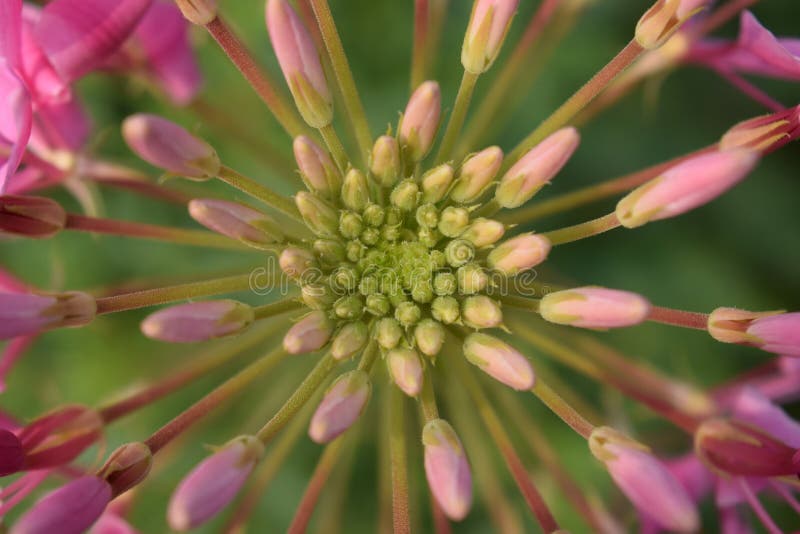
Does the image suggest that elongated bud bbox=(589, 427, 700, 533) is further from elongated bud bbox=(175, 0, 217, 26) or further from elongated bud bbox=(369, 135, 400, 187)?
elongated bud bbox=(175, 0, 217, 26)

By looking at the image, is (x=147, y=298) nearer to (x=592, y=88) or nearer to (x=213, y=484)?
(x=213, y=484)

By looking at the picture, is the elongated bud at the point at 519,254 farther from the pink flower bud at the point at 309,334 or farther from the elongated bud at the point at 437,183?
the pink flower bud at the point at 309,334

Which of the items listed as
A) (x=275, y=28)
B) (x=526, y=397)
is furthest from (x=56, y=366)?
(x=275, y=28)

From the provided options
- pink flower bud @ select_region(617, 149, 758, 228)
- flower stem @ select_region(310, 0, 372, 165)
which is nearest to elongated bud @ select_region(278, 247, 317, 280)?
flower stem @ select_region(310, 0, 372, 165)

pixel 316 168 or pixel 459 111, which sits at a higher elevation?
pixel 316 168

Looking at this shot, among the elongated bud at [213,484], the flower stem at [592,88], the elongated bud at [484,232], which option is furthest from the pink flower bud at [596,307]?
the elongated bud at [213,484]

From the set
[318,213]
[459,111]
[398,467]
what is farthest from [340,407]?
[459,111]

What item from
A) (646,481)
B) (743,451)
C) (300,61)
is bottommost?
(743,451)
